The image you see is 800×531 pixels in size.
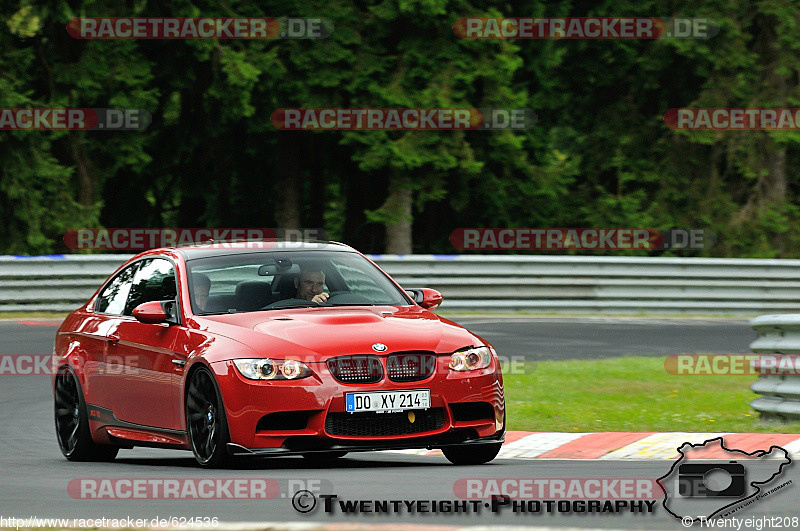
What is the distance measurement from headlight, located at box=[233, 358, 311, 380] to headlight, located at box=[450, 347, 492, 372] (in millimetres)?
929

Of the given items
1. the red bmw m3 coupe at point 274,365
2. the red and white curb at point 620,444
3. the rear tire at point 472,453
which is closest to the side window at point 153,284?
the red bmw m3 coupe at point 274,365

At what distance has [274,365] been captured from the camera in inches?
375

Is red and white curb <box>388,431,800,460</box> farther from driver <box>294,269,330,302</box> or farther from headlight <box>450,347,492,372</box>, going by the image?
driver <box>294,269,330,302</box>

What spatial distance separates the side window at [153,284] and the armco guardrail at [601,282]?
12.2 metres

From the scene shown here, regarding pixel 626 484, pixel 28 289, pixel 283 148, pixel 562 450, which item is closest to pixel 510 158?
pixel 283 148

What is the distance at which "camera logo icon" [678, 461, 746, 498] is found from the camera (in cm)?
795

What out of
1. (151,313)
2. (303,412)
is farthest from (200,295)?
(303,412)

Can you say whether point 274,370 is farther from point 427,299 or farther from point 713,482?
point 713,482

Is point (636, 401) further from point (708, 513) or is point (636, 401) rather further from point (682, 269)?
point (682, 269)

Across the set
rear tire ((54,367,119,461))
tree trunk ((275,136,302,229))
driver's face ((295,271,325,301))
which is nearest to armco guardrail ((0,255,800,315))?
tree trunk ((275,136,302,229))

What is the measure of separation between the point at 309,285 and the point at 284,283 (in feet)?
0.56

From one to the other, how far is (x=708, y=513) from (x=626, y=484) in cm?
117

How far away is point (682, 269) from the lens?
25.8 metres

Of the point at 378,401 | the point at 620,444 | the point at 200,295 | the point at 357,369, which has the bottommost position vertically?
the point at 620,444
